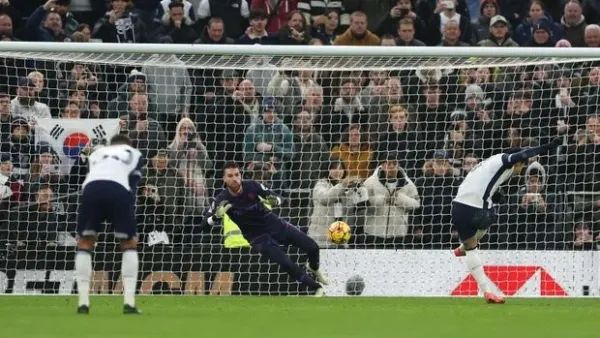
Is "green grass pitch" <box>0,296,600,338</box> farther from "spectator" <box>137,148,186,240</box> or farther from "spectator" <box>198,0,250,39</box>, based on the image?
"spectator" <box>198,0,250,39</box>

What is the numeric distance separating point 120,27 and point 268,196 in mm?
4816

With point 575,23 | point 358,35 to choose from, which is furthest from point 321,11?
point 575,23

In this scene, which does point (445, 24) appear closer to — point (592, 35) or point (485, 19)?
point (485, 19)

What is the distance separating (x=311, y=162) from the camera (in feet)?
61.2

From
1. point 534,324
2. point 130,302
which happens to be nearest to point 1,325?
point 130,302

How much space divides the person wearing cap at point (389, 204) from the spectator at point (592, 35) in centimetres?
398

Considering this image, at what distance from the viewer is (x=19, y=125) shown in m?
18.0

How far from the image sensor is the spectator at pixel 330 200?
18.6 m

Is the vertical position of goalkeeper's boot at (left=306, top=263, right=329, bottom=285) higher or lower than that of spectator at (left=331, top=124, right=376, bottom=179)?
lower

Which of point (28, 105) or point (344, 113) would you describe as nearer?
point (28, 105)

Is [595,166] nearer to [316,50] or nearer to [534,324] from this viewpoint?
[316,50]

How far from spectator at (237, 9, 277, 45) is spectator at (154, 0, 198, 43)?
2.87 feet

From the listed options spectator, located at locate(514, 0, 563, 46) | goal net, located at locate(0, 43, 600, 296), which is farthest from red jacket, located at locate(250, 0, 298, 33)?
spectator, located at locate(514, 0, 563, 46)

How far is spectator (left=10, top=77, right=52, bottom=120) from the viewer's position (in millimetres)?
18094
